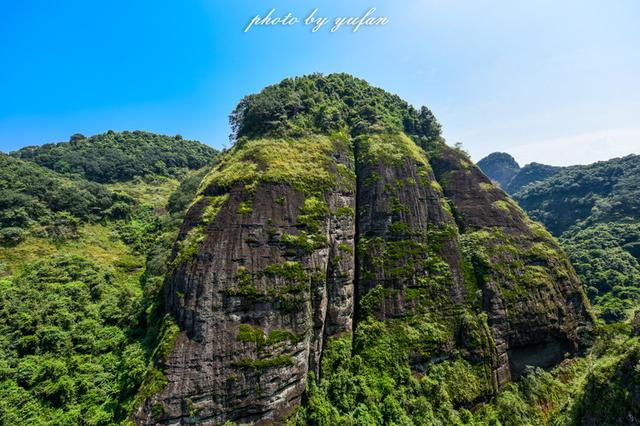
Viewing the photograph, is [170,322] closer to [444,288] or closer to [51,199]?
[444,288]

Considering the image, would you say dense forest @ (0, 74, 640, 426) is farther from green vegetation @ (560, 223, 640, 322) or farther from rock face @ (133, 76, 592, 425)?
green vegetation @ (560, 223, 640, 322)

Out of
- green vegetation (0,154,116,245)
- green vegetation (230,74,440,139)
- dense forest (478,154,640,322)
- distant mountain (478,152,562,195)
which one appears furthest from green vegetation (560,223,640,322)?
distant mountain (478,152,562,195)

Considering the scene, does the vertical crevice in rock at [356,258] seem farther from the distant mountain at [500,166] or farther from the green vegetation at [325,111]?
the distant mountain at [500,166]

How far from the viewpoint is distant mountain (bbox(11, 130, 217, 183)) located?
3004 inches

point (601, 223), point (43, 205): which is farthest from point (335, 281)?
point (601, 223)

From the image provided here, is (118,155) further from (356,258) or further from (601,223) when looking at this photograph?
(601,223)

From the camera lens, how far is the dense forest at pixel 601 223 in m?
50.8

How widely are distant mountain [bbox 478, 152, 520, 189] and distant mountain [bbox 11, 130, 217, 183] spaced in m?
181

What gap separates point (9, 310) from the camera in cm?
2773

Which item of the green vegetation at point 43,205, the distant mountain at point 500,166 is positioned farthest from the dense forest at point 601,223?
the distant mountain at point 500,166

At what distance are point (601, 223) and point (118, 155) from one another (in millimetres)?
→ 131373

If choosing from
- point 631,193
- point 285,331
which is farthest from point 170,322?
point 631,193

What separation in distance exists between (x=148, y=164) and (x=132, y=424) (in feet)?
266

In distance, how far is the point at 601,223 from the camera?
70.7 m
